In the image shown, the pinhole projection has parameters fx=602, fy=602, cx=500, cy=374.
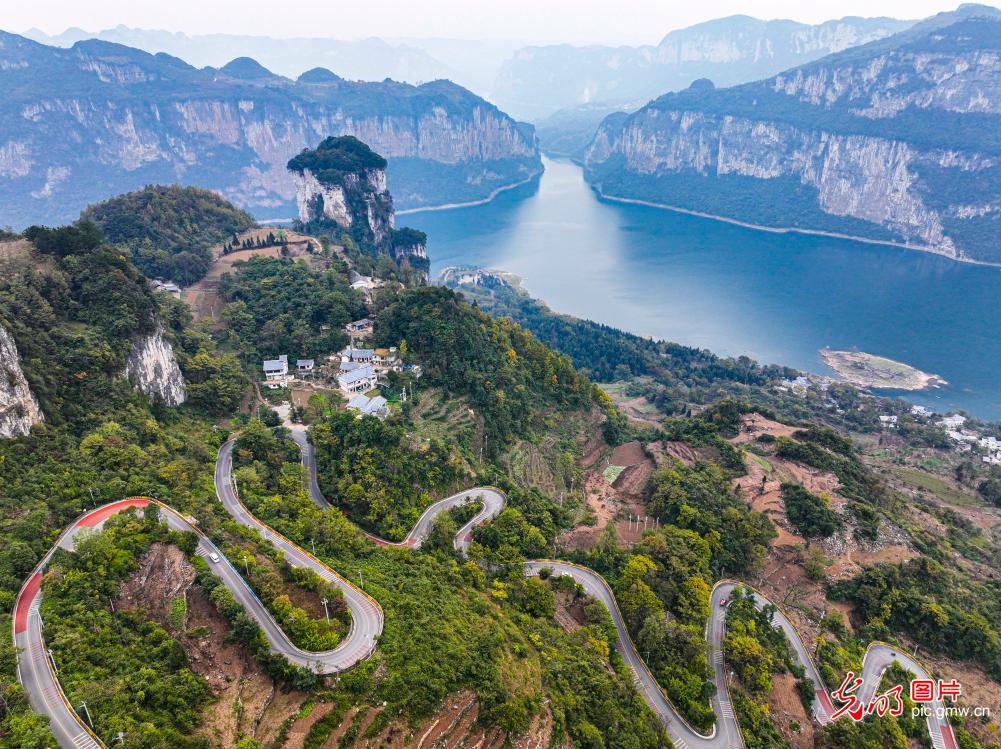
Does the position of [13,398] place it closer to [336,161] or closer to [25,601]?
[25,601]

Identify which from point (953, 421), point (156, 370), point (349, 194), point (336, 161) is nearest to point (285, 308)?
point (156, 370)

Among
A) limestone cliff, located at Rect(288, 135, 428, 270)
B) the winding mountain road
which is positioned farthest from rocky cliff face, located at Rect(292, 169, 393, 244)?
the winding mountain road

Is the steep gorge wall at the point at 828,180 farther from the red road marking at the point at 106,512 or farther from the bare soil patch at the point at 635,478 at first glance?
the red road marking at the point at 106,512

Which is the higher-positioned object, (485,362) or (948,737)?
(485,362)

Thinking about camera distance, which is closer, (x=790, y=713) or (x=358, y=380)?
(x=790, y=713)

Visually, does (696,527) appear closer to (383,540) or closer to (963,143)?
(383,540)
